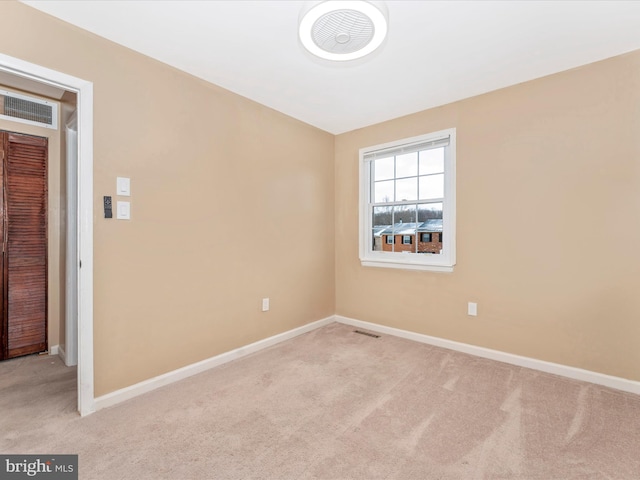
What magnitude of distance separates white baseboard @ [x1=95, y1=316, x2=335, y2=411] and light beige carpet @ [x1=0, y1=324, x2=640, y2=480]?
69mm

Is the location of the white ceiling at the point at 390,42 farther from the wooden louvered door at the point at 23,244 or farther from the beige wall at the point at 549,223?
the wooden louvered door at the point at 23,244

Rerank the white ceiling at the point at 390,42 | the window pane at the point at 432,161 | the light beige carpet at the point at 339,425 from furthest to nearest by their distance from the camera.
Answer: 1. the window pane at the point at 432,161
2. the white ceiling at the point at 390,42
3. the light beige carpet at the point at 339,425

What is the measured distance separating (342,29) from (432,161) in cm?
194

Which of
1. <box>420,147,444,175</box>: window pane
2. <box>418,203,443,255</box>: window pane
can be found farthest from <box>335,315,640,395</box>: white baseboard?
<box>420,147,444,175</box>: window pane

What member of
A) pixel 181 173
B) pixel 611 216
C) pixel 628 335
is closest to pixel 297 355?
pixel 181 173

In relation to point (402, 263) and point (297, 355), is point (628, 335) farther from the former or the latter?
point (297, 355)

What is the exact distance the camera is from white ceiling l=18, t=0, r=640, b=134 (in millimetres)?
1770

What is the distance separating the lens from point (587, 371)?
7.72ft

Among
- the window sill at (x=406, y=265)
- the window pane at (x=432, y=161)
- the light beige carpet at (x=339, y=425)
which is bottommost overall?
the light beige carpet at (x=339, y=425)

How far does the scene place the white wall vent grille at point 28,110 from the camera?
2.61 meters

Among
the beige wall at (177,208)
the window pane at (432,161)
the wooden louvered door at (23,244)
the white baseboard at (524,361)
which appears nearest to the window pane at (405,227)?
the window pane at (432,161)

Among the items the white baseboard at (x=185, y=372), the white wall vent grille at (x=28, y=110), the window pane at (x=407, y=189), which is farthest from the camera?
the window pane at (x=407, y=189)

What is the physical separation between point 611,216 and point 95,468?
3629 millimetres

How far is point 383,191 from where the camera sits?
12.0ft
